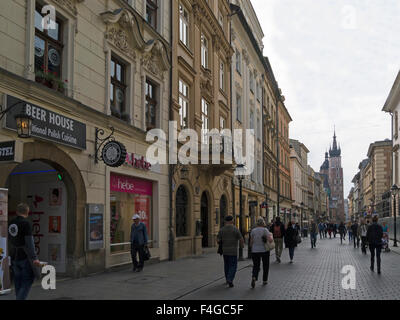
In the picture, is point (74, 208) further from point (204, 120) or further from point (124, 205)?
point (204, 120)

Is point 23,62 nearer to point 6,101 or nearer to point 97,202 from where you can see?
point 6,101

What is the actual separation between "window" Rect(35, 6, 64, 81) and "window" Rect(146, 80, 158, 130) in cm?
545

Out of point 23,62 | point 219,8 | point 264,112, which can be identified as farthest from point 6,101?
point 264,112

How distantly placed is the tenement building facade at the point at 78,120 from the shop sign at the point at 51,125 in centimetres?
2

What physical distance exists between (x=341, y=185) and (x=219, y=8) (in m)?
180

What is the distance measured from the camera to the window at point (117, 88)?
49.3 feet

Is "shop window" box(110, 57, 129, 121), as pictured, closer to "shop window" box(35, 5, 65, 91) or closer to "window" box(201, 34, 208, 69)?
"shop window" box(35, 5, 65, 91)

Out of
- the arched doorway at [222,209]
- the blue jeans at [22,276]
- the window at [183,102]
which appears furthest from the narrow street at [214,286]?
the arched doorway at [222,209]

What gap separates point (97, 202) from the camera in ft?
44.7

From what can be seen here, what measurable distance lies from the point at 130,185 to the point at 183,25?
907 centimetres

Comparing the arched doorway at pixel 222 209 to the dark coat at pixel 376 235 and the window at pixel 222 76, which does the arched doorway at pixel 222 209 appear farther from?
the dark coat at pixel 376 235

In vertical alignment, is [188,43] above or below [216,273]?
above

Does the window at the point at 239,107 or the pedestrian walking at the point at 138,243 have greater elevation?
the window at the point at 239,107

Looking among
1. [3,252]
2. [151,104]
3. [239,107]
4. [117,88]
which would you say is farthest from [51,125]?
[239,107]
